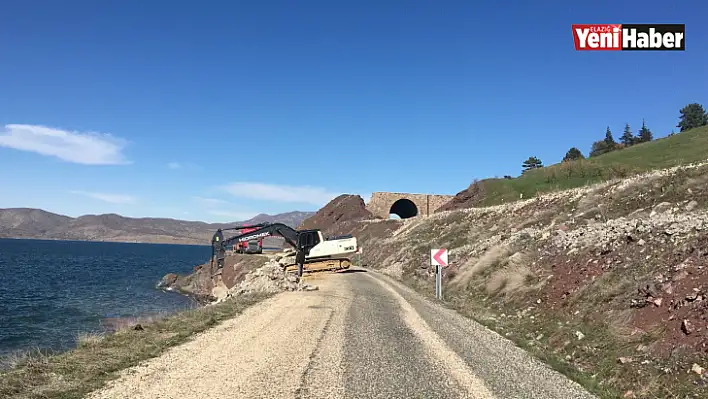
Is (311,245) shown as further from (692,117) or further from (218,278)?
(692,117)

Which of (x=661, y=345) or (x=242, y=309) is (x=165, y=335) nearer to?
(x=242, y=309)

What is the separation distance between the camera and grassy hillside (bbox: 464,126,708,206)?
61719mm

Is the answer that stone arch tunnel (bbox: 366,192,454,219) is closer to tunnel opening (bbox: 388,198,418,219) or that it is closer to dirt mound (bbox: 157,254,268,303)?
tunnel opening (bbox: 388,198,418,219)

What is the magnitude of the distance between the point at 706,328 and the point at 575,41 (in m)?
12.4

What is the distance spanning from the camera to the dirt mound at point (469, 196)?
242 ft

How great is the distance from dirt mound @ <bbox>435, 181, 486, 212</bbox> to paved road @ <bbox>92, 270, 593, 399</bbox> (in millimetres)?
60736

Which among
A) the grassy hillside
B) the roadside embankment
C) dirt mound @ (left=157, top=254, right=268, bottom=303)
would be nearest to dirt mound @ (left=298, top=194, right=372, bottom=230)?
the grassy hillside

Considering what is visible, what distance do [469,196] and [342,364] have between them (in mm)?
71439

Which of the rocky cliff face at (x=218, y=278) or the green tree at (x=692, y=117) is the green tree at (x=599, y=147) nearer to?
the green tree at (x=692, y=117)

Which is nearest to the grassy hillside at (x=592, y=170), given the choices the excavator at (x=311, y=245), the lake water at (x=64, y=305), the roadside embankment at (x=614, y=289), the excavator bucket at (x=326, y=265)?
the excavator at (x=311, y=245)

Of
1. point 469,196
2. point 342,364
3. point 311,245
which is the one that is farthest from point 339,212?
point 342,364

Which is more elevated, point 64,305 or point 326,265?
point 326,265

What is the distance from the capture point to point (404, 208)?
355 feet

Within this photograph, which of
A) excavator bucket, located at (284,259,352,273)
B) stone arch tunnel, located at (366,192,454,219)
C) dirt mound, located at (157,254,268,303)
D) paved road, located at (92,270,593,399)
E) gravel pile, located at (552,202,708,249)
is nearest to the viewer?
paved road, located at (92,270,593,399)
